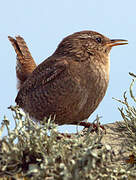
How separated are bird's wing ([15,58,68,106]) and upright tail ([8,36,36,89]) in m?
1.07

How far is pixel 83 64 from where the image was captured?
4488mm

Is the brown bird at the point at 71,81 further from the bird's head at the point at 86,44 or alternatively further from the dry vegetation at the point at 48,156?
the dry vegetation at the point at 48,156

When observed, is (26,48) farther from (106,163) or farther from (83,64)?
(106,163)

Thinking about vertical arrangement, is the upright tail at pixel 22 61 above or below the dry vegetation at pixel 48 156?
above

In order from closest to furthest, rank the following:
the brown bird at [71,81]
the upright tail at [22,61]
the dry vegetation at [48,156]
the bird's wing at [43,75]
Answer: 1. the dry vegetation at [48,156]
2. the brown bird at [71,81]
3. the bird's wing at [43,75]
4. the upright tail at [22,61]

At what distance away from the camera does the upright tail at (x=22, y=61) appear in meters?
6.14

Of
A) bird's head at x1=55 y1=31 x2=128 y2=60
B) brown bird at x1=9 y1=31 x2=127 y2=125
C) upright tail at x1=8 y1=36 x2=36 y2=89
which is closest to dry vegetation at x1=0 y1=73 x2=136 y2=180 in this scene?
brown bird at x1=9 y1=31 x2=127 y2=125

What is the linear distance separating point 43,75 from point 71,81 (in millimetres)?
554

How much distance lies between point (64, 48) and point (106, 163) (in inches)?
91.0

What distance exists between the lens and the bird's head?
4707mm

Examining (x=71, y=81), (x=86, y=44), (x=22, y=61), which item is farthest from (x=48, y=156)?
(x=22, y=61)

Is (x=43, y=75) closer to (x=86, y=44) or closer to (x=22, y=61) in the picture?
(x=86, y=44)

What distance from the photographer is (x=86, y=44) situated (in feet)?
15.7

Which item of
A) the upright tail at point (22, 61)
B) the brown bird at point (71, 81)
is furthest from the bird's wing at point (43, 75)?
the upright tail at point (22, 61)
